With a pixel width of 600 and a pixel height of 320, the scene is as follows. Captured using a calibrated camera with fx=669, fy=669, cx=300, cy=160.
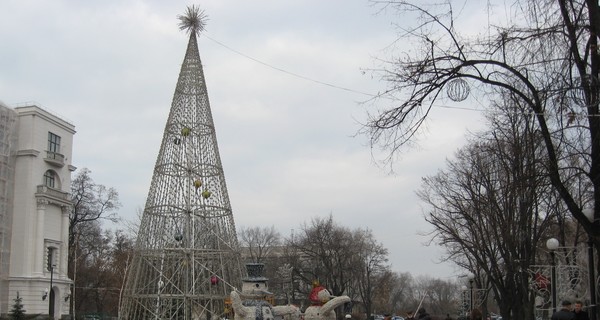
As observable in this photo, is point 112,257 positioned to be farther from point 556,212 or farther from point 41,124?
point 556,212

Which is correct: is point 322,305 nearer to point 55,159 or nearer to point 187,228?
point 187,228

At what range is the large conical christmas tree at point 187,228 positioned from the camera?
72.8 feet

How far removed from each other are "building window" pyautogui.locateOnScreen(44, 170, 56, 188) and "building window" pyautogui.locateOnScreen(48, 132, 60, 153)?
1.60 metres

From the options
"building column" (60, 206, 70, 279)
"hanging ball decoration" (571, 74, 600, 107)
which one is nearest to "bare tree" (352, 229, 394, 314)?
"building column" (60, 206, 70, 279)

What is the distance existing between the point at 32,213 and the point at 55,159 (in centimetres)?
410

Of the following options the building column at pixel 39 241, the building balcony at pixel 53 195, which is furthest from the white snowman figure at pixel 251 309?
the building balcony at pixel 53 195

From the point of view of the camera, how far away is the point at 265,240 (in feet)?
223

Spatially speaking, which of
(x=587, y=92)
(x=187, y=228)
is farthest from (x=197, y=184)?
(x=587, y=92)

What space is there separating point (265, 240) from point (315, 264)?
1461cm

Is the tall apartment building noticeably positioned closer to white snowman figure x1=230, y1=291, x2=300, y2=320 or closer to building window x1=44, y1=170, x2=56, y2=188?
building window x1=44, y1=170, x2=56, y2=188

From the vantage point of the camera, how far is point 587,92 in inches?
355

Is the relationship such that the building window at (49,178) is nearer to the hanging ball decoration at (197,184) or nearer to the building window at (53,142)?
the building window at (53,142)

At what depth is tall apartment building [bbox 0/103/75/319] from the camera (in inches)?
1688

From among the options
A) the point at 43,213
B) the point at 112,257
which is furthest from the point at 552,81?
the point at 112,257
